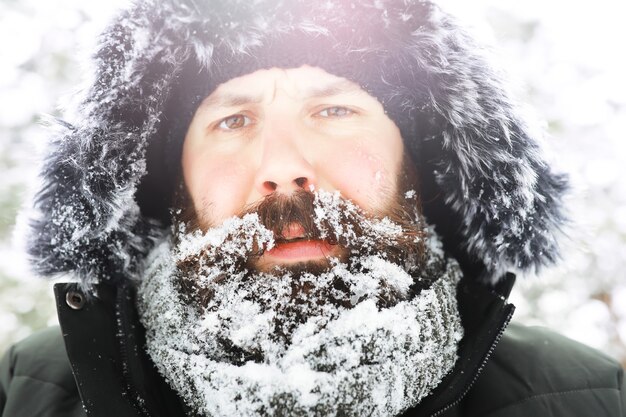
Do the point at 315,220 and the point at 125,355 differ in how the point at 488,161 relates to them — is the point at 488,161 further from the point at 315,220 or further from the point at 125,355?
the point at 125,355

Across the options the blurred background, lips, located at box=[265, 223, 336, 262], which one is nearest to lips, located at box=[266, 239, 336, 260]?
lips, located at box=[265, 223, 336, 262]

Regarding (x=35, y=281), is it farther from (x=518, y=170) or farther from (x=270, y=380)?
(x=518, y=170)

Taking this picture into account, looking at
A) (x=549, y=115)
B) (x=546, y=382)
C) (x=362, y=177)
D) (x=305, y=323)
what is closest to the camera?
(x=305, y=323)

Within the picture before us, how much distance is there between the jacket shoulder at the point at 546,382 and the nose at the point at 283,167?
43.1 inches

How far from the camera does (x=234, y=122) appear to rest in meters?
1.81

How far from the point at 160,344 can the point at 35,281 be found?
65cm

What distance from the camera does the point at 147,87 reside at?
1.80 m

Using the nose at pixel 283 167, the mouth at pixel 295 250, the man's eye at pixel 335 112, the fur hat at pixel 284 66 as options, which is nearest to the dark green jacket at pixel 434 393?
the fur hat at pixel 284 66

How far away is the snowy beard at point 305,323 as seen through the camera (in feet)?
4.26

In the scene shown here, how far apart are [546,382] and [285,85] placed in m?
1.57

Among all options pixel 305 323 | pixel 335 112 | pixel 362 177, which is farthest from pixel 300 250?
pixel 335 112

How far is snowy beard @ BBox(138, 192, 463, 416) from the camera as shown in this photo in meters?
1.30

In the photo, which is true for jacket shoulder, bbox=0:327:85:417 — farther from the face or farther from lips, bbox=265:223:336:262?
lips, bbox=265:223:336:262

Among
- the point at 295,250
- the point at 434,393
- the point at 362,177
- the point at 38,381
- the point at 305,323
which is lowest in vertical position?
the point at 38,381
